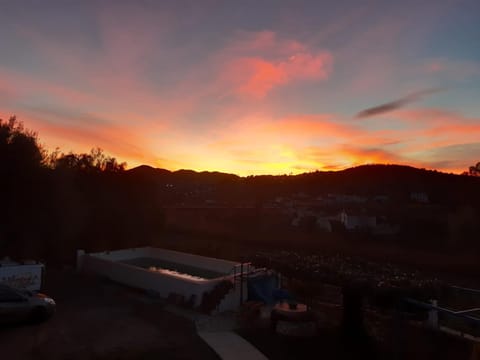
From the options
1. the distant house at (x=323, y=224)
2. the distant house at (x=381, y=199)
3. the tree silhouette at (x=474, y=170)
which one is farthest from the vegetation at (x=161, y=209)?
the tree silhouette at (x=474, y=170)

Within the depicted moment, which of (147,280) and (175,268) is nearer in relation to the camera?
(147,280)

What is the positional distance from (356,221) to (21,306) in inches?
1642

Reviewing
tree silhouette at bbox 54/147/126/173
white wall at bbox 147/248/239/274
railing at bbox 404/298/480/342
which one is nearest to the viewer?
railing at bbox 404/298/480/342

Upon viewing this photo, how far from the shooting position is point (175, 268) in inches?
973

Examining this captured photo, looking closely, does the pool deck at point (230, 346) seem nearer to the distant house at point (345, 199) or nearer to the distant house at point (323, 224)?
the distant house at point (323, 224)

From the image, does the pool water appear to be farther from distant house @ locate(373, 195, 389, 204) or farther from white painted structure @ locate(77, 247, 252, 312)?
distant house @ locate(373, 195, 389, 204)

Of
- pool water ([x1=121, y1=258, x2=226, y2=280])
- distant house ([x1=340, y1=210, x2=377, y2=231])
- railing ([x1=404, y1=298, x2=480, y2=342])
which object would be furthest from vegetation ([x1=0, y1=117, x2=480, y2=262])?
railing ([x1=404, y1=298, x2=480, y2=342])

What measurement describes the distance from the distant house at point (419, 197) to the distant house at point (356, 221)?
11862 millimetres

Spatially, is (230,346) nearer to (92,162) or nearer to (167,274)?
(167,274)

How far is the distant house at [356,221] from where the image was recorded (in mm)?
45728

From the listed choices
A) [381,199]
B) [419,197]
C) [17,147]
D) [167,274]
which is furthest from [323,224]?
[17,147]

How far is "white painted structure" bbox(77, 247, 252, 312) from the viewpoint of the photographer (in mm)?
16328

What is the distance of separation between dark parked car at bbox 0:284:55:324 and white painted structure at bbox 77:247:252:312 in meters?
5.42

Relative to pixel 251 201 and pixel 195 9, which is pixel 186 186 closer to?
pixel 251 201
